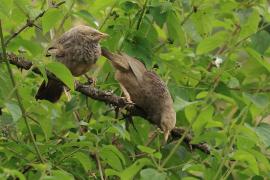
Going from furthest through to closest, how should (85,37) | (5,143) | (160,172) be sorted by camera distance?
(85,37), (5,143), (160,172)

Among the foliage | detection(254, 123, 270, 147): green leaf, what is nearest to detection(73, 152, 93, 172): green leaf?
the foliage

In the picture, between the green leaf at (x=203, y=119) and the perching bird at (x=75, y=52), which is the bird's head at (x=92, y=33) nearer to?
the perching bird at (x=75, y=52)

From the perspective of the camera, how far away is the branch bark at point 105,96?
3000 mm

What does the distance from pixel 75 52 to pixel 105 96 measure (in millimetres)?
839

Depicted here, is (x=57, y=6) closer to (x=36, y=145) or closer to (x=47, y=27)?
(x=47, y=27)

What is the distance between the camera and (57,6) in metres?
3.00

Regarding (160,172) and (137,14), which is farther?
(137,14)

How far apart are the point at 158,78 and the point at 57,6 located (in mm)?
784

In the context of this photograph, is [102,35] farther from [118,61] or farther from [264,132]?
[264,132]

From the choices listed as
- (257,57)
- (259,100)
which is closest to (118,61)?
(257,57)

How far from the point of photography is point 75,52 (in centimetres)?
398

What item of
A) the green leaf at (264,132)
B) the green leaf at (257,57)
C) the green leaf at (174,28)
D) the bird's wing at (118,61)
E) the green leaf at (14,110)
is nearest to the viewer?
the green leaf at (14,110)

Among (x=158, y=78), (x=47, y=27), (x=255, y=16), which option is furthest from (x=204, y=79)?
(x=47, y=27)

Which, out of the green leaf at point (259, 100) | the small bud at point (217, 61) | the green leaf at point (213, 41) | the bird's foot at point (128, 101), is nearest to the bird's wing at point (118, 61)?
the bird's foot at point (128, 101)
